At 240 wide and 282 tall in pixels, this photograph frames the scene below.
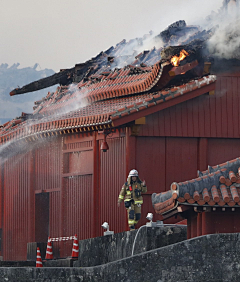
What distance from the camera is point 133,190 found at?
23.5 meters

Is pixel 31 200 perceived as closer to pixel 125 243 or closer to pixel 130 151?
pixel 130 151

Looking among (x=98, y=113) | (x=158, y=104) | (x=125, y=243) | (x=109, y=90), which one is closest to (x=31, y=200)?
(x=109, y=90)

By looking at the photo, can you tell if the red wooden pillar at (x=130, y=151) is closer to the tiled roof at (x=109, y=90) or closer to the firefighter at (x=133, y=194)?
the tiled roof at (x=109, y=90)

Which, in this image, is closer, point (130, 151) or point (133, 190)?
point (133, 190)

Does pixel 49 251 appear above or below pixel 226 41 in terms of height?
A: below

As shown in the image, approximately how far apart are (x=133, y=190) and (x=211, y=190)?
6.03 m

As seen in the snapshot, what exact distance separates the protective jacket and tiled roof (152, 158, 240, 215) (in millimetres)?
5011

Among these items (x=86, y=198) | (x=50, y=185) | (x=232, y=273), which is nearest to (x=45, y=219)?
(x=50, y=185)

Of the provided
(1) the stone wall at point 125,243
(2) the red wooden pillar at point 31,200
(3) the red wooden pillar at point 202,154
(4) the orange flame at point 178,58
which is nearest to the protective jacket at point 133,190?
(1) the stone wall at point 125,243

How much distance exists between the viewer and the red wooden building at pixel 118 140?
26391 mm

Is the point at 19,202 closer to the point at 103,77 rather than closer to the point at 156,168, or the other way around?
the point at 103,77

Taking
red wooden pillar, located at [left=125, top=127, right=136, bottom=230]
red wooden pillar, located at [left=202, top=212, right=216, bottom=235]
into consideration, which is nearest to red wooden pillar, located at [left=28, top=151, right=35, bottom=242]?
red wooden pillar, located at [left=125, top=127, right=136, bottom=230]

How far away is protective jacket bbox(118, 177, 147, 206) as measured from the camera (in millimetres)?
23381

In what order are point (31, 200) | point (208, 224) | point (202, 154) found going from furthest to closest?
point (31, 200) < point (202, 154) < point (208, 224)
